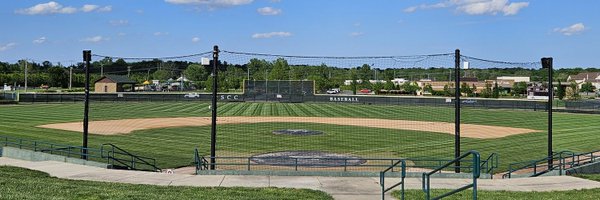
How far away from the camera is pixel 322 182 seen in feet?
50.7

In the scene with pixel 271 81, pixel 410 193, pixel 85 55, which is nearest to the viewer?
pixel 410 193

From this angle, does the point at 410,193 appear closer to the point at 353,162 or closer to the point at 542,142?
the point at 353,162

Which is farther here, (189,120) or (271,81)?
(271,81)

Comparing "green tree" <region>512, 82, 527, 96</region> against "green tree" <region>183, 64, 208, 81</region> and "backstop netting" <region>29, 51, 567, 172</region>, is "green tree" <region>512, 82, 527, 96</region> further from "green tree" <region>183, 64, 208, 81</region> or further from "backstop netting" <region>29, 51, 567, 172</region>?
"green tree" <region>183, 64, 208, 81</region>

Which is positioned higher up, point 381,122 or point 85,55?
point 85,55

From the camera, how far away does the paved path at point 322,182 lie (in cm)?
1468

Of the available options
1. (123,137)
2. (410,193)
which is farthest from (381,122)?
(410,193)

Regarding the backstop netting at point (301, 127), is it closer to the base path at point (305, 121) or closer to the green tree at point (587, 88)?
the base path at point (305, 121)

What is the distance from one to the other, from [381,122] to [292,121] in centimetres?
878

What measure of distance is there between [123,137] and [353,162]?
59.5 feet

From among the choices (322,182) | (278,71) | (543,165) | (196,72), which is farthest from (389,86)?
(322,182)

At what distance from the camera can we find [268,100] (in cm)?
7838

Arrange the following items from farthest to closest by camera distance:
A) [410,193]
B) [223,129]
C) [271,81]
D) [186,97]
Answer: [186,97] → [271,81] → [223,129] → [410,193]

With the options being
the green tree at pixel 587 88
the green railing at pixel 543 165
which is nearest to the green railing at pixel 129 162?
the green railing at pixel 543 165
